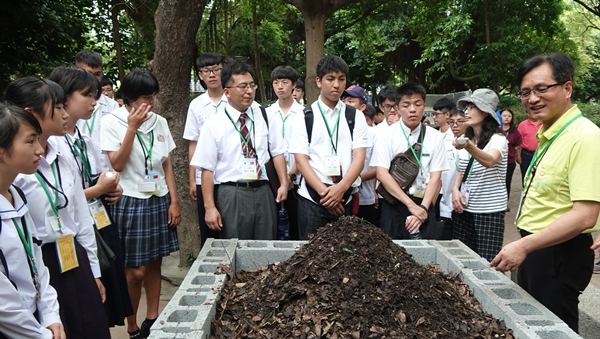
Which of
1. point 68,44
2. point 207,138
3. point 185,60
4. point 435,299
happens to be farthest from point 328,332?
point 68,44

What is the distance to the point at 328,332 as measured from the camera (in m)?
1.95

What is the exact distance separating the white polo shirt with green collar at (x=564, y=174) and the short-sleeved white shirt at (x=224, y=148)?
1.93 m

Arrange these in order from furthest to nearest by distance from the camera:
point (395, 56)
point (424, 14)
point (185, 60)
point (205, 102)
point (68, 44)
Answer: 1. point (395, 56)
2. point (424, 14)
3. point (68, 44)
4. point (185, 60)
5. point (205, 102)

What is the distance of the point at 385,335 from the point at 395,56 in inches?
849

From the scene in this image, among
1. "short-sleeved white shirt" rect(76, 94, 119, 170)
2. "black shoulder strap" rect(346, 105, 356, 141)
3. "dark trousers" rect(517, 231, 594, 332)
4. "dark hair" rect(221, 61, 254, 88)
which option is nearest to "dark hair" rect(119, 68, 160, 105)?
"short-sleeved white shirt" rect(76, 94, 119, 170)

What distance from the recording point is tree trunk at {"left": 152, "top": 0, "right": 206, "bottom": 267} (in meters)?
4.41

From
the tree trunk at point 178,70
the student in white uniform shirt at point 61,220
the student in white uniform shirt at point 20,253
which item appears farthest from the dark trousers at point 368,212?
the student in white uniform shirt at point 20,253

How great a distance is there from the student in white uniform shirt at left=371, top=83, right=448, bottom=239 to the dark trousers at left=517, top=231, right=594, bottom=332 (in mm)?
1253

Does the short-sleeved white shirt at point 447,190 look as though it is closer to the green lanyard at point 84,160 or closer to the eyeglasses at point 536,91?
the eyeglasses at point 536,91

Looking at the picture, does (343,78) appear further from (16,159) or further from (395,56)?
(395,56)

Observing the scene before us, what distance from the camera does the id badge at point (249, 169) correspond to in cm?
335

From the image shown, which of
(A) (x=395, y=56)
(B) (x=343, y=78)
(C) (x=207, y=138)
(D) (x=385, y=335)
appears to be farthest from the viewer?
(A) (x=395, y=56)

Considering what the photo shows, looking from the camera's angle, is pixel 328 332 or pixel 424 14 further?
pixel 424 14

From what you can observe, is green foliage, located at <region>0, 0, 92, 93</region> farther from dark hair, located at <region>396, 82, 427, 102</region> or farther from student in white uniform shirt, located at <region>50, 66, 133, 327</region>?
dark hair, located at <region>396, 82, 427, 102</region>
